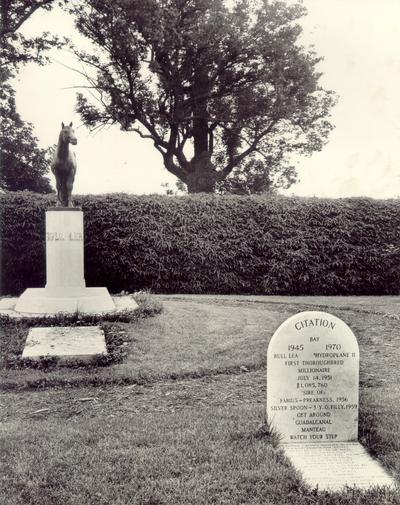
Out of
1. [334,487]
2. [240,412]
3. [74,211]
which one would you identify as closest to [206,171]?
[74,211]

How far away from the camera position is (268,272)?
51.9 feet

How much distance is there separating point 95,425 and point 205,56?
68.4 feet

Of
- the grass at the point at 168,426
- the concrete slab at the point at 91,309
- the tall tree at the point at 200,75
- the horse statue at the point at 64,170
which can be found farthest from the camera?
the tall tree at the point at 200,75

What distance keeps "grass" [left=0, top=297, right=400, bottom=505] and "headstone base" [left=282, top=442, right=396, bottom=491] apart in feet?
0.37

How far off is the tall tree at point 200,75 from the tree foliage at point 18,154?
12.0ft

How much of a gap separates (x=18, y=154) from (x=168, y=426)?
24071 millimetres

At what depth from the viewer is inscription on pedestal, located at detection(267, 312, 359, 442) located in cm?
478

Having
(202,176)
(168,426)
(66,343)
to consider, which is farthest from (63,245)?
(202,176)

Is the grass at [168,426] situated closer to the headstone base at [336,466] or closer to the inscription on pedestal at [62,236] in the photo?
the headstone base at [336,466]

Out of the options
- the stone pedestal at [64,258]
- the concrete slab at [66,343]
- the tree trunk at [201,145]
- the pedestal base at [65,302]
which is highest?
the tree trunk at [201,145]

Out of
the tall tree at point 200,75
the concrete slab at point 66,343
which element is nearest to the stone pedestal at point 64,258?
the concrete slab at point 66,343

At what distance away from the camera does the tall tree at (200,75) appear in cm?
2286

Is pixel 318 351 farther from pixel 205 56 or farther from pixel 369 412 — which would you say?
pixel 205 56

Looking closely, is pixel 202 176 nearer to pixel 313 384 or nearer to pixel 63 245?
pixel 63 245
